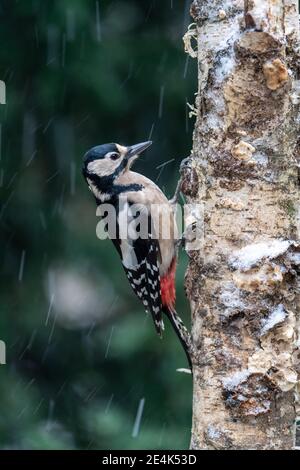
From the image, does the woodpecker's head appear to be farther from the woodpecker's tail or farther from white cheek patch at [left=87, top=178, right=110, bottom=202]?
the woodpecker's tail

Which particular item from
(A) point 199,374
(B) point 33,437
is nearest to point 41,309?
(B) point 33,437

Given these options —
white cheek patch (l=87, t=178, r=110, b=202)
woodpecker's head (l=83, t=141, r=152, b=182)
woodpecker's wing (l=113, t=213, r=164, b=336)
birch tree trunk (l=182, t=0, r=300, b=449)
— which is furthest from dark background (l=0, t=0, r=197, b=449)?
birch tree trunk (l=182, t=0, r=300, b=449)

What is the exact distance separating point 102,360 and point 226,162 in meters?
2.87

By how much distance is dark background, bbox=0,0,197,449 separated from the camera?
548cm

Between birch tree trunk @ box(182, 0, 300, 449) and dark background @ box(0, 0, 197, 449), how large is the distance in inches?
82.7

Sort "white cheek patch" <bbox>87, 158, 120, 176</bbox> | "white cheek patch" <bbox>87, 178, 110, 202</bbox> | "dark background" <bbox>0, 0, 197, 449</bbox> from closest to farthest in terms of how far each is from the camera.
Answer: "white cheek patch" <bbox>87, 158, 120, 176</bbox> < "white cheek patch" <bbox>87, 178, 110, 202</bbox> < "dark background" <bbox>0, 0, 197, 449</bbox>

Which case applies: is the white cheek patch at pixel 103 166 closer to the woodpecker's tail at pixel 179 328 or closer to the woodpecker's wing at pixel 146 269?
the woodpecker's wing at pixel 146 269

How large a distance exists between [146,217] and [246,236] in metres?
1.47

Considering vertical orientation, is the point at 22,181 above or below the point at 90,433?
above

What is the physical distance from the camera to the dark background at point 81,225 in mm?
5477

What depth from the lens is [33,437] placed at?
5.49m

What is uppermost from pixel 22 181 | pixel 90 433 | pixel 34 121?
pixel 34 121
